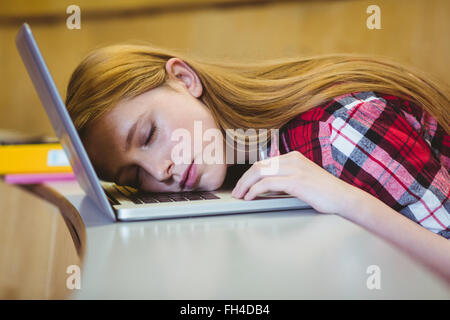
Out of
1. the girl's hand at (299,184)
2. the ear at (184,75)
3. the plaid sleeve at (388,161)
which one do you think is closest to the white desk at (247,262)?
the girl's hand at (299,184)

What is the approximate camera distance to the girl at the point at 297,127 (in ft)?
1.39

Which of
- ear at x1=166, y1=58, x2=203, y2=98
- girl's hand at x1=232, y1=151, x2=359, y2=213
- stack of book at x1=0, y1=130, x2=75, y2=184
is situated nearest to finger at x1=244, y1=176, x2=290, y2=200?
girl's hand at x1=232, y1=151, x2=359, y2=213

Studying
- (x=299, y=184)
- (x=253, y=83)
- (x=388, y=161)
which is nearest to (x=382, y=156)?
(x=388, y=161)

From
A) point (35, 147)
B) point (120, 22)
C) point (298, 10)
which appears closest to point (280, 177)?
point (35, 147)

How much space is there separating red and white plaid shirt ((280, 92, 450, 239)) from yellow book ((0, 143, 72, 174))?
1.49ft

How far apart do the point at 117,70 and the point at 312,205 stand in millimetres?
304

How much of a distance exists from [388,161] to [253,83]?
9.6 inches

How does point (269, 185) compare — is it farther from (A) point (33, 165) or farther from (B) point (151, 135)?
(A) point (33, 165)

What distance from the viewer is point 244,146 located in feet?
2.05

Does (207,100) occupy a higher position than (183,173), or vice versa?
(207,100)

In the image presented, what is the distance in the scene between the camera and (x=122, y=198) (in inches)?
19.7

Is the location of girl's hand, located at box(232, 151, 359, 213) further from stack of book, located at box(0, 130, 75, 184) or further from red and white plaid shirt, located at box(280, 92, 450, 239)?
stack of book, located at box(0, 130, 75, 184)

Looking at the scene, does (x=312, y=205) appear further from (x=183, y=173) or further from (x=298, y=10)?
(x=298, y=10)
